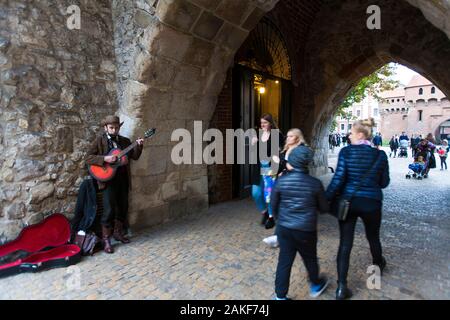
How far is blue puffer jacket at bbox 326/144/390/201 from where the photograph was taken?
7.91ft

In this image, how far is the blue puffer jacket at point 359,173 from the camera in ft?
7.91

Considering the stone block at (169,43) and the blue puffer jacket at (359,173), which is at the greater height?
the stone block at (169,43)

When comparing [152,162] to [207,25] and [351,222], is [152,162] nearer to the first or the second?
[207,25]

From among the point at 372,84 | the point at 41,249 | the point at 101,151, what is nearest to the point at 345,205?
the point at 101,151

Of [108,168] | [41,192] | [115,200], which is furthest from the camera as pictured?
[115,200]

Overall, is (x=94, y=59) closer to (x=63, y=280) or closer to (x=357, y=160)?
(x=63, y=280)

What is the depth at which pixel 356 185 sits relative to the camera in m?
2.42

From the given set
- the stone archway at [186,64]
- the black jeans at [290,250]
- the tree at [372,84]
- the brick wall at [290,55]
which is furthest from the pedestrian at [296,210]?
the tree at [372,84]

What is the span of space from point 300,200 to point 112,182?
85.7 inches

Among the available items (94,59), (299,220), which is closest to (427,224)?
(299,220)

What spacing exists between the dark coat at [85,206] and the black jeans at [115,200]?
0.12 meters

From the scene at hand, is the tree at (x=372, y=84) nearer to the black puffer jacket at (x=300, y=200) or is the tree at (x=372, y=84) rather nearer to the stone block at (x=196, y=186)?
the stone block at (x=196, y=186)

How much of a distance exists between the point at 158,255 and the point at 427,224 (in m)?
3.72

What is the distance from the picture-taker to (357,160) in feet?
7.94
